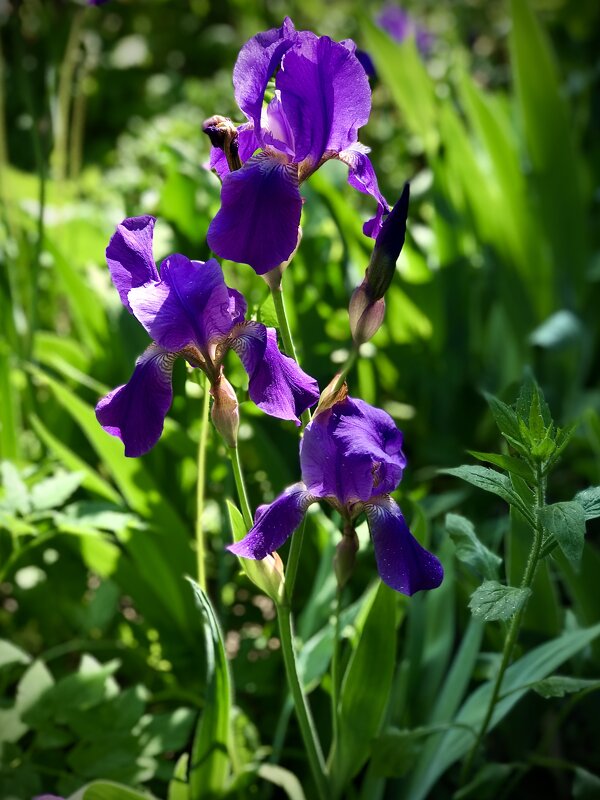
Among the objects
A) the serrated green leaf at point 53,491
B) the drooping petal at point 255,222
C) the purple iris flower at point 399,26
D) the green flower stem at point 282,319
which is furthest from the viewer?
the purple iris flower at point 399,26

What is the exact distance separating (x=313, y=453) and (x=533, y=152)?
165 cm

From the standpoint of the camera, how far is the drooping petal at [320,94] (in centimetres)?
71

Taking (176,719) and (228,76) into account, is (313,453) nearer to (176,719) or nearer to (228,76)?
(176,719)

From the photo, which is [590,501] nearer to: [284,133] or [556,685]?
[556,685]

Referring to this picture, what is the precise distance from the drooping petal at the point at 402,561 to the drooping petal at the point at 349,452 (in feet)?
0.14

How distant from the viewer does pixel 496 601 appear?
784mm

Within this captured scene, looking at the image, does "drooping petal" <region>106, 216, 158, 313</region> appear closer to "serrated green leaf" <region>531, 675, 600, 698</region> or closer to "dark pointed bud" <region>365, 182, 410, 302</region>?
"dark pointed bud" <region>365, 182, 410, 302</region>

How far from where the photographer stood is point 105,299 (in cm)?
172

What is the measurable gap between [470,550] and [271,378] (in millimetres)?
348

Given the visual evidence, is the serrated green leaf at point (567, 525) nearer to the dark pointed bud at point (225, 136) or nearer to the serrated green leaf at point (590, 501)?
the serrated green leaf at point (590, 501)

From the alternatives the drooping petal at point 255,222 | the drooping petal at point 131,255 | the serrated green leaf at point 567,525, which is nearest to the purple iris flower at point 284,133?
the drooping petal at point 255,222

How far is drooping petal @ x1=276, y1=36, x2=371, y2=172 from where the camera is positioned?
0.71 metres

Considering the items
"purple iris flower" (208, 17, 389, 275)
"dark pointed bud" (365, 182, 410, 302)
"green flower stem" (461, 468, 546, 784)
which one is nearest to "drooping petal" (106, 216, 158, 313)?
"purple iris flower" (208, 17, 389, 275)

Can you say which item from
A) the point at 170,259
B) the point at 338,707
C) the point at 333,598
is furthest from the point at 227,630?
the point at 170,259
